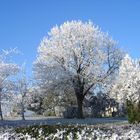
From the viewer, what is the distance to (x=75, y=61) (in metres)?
59.9

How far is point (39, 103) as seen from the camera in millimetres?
71250

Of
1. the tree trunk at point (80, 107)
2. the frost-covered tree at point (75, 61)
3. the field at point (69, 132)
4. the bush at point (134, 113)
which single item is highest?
the frost-covered tree at point (75, 61)

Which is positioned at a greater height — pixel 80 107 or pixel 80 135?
pixel 80 107

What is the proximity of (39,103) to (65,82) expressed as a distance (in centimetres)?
1305

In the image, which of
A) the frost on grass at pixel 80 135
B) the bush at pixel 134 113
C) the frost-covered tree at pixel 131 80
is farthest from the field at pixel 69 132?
the frost-covered tree at pixel 131 80

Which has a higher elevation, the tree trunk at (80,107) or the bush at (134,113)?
the tree trunk at (80,107)

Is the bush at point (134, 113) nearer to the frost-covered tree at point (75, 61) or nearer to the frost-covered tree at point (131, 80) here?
the frost-covered tree at point (131, 80)

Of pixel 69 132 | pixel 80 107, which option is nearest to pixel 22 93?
pixel 80 107

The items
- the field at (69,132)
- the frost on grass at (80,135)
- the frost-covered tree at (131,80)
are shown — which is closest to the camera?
the frost on grass at (80,135)

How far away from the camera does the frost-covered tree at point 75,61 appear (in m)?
59.4

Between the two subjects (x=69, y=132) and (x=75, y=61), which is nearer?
(x=69, y=132)

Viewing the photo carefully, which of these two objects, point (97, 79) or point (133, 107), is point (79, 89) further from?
point (133, 107)

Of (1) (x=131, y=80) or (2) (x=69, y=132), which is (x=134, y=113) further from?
(2) (x=69, y=132)

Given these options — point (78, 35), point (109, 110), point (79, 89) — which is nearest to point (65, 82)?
point (79, 89)
